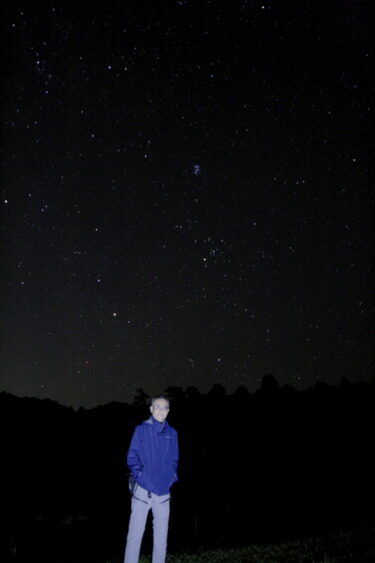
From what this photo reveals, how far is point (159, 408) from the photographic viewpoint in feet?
17.8

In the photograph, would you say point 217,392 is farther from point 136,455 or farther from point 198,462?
point 136,455

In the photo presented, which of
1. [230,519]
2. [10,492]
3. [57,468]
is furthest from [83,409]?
[230,519]

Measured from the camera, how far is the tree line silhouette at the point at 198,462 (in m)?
30.3

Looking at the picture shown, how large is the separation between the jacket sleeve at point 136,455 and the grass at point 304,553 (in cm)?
197

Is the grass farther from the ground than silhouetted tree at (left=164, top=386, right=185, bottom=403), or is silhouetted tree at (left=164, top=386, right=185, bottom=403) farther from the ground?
silhouetted tree at (left=164, top=386, right=185, bottom=403)

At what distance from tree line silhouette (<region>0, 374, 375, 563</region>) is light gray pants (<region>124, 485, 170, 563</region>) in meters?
17.8

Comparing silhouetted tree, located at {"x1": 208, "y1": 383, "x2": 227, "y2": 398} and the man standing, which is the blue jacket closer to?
the man standing

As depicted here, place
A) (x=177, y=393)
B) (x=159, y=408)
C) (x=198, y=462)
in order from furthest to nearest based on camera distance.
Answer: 1. (x=177, y=393)
2. (x=198, y=462)
3. (x=159, y=408)

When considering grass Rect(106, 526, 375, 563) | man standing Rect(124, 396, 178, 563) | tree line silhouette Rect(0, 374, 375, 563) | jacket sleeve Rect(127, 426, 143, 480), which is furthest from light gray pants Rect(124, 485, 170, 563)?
tree line silhouette Rect(0, 374, 375, 563)

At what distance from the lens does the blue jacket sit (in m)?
5.45

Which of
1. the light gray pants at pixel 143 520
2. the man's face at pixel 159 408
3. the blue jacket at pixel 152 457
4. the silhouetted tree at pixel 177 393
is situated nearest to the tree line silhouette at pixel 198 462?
the silhouetted tree at pixel 177 393

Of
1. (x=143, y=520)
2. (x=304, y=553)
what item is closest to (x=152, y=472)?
(x=143, y=520)

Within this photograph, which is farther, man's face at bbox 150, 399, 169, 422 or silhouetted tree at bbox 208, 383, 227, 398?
silhouetted tree at bbox 208, 383, 227, 398

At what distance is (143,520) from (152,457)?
23.9 inches
